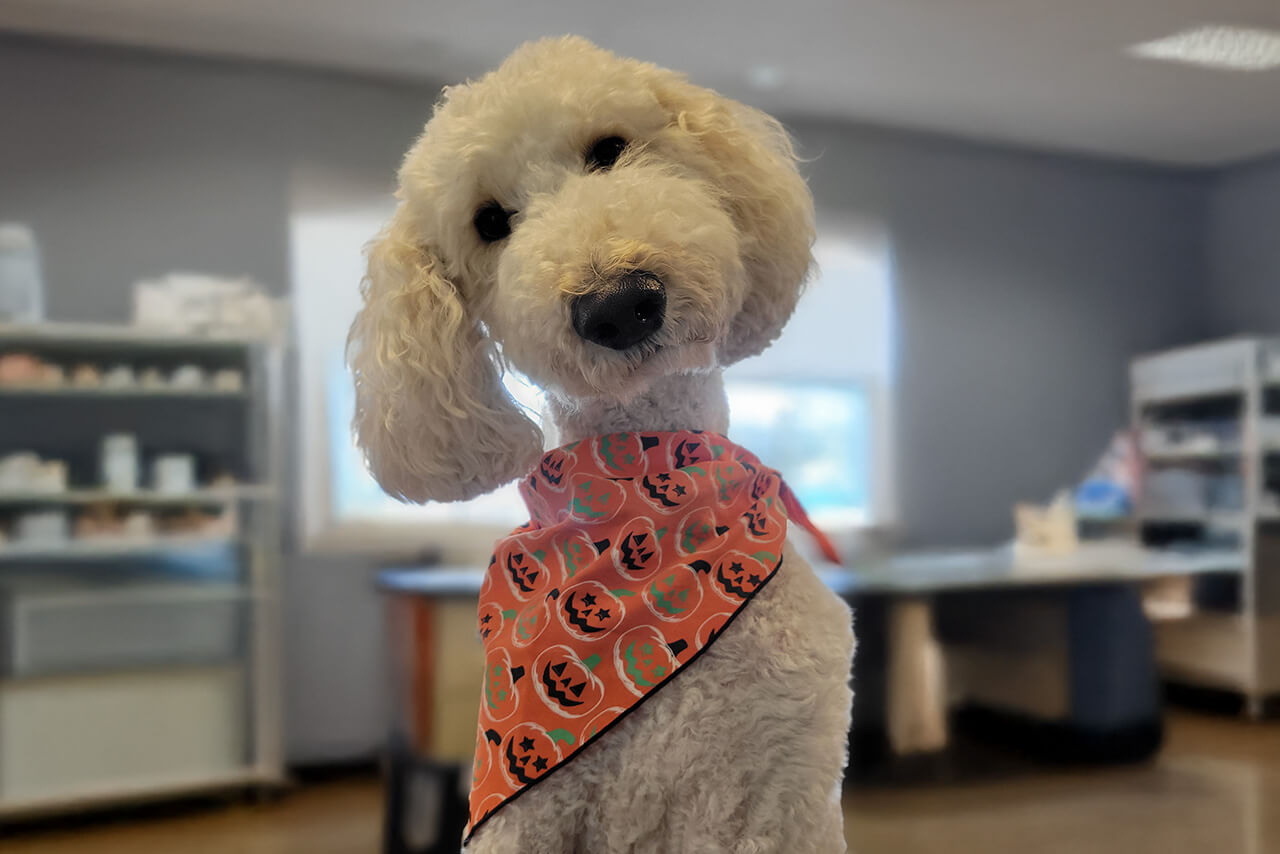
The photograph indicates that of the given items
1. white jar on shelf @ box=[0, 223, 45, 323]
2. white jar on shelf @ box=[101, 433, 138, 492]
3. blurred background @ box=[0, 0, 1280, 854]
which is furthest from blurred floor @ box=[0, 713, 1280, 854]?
white jar on shelf @ box=[0, 223, 45, 323]

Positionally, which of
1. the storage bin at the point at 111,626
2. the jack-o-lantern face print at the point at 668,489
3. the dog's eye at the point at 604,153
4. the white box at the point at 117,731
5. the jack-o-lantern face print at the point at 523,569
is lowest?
the white box at the point at 117,731

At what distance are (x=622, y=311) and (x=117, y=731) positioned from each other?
2.19 metres

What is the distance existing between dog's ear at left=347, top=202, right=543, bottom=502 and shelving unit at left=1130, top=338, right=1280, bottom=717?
74.1 inches

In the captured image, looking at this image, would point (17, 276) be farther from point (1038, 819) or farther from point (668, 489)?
point (1038, 819)

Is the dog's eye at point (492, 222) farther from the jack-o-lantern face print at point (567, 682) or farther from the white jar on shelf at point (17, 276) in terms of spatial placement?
the white jar on shelf at point (17, 276)

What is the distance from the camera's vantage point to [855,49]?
6.72 feet

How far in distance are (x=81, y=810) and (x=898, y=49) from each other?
2540mm

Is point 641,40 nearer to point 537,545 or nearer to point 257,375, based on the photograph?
point 257,375

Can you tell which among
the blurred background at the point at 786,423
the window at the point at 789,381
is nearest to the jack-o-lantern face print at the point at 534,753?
the blurred background at the point at 786,423

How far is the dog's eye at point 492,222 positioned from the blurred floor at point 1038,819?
158cm

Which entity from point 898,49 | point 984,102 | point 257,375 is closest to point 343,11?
point 257,375

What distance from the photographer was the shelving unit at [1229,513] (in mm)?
1901

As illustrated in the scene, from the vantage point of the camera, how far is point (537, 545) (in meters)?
0.56

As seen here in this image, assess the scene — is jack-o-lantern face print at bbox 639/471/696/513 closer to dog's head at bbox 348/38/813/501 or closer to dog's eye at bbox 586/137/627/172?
dog's head at bbox 348/38/813/501
